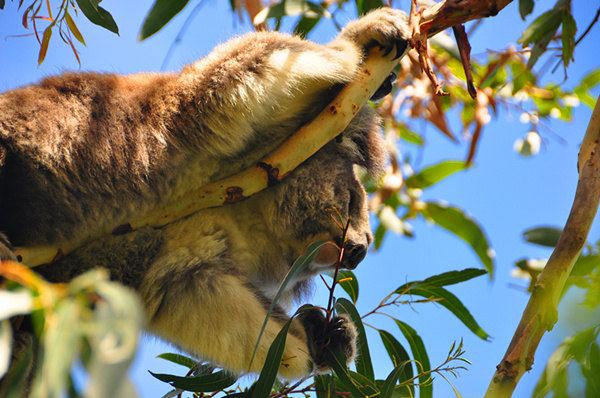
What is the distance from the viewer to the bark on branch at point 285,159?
3.04 m

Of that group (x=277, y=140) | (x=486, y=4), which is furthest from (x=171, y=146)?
(x=486, y=4)

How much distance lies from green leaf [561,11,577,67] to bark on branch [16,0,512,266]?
0.98 meters

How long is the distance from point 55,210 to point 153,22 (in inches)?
48.0

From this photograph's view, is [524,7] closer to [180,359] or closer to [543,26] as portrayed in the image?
[543,26]

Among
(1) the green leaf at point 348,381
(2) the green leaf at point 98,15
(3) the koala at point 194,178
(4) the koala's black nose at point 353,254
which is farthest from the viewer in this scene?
(2) the green leaf at point 98,15

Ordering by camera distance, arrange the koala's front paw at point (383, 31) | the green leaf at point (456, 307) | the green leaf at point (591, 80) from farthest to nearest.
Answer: the green leaf at point (591, 80)
the green leaf at point (456, 307)
the koala's front paw at point (383, 31)

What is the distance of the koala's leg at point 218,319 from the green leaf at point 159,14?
4.20ft

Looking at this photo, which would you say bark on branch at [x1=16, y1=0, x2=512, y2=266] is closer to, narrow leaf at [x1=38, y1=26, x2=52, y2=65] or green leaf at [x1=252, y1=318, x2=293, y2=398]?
green leaf at [x1=252, y1=318, x2=293, y2=398]

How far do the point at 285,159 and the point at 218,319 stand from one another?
2.25 feet

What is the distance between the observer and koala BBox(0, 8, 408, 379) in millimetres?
2979

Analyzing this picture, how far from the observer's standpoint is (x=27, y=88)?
123 inches

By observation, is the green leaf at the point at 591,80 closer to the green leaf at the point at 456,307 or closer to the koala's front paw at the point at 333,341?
the green leaf at the point at 456,307

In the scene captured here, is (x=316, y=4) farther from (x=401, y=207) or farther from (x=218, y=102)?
(x=401, y=207)

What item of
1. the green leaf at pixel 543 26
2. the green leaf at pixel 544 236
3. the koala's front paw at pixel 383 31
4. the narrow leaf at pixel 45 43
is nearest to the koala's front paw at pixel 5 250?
the narrow leaf at pixel 45 43
